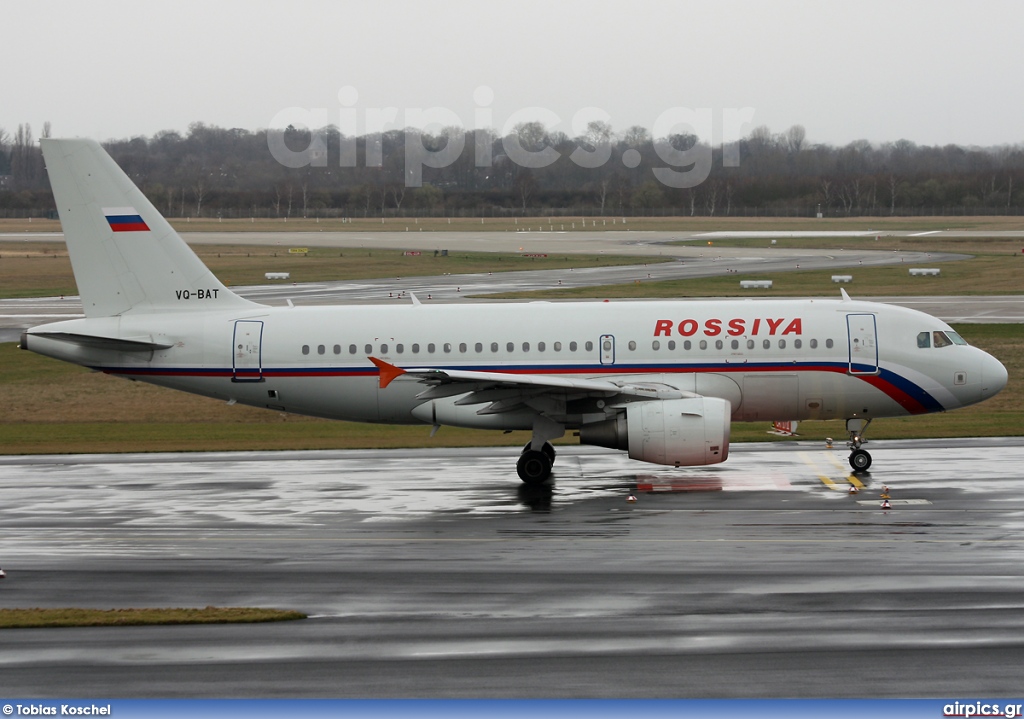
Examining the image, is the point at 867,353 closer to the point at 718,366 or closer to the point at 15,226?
the point at 718,366

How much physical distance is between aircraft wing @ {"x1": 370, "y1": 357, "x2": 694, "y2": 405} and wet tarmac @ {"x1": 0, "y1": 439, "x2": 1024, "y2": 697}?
2.18 meters

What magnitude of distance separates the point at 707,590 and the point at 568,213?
159m

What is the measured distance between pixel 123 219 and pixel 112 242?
2.02 ft

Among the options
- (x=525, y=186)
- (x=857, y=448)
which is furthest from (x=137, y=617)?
(x=525, y=186)

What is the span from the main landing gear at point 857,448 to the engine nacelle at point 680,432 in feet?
13.2

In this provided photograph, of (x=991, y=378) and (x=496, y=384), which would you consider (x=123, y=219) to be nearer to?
(x=496, y=384)

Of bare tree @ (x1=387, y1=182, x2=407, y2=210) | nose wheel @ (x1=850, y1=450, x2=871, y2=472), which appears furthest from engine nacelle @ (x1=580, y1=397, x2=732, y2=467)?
bare tree @ (x1=387, y1=182, x2=407, y2=210)

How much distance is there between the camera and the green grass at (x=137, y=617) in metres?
16.7

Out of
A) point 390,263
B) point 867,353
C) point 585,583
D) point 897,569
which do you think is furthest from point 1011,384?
point 390,263

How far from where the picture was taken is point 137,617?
16906mm

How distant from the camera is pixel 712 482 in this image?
2744 centimetres

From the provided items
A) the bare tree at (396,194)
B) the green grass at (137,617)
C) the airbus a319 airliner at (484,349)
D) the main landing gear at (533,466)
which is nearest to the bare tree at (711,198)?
the bare tree at (396,194)

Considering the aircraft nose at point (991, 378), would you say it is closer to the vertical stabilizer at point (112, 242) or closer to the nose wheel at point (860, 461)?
the nose wheel at point (860, 461)

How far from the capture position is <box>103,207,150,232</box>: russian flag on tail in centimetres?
2884
